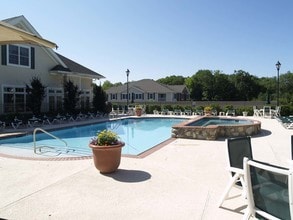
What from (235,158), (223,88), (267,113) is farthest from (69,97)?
(223,88)

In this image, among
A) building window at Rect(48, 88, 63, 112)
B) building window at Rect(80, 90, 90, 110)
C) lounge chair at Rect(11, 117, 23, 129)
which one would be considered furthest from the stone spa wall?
building window at Rect(80, 90, 90, 110)

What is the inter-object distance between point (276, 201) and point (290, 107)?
25.7 m

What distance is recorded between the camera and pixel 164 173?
634 centimetres

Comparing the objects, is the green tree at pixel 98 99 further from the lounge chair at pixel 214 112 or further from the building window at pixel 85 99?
the lounge chair at pixel 214 112

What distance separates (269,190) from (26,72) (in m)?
19.4

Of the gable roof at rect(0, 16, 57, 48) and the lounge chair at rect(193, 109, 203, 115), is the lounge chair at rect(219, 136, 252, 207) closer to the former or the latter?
the gable roof at rect(0, 16, 57, 48)

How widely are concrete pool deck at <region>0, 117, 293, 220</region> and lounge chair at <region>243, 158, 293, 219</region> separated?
110cm

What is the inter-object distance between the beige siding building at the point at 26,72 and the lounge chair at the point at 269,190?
17.6 metres

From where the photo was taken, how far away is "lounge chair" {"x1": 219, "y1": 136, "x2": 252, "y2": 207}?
14.3 feet

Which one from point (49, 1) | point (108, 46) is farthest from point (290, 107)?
point (49, 1)

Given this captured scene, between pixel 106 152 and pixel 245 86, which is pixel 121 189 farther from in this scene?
pixel 245 86

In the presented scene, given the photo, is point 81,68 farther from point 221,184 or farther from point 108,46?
point 221,184

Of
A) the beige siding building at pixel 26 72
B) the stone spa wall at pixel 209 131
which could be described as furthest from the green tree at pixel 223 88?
the stone spa wall at pixel 209 131

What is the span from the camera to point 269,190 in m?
3.01
